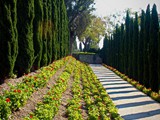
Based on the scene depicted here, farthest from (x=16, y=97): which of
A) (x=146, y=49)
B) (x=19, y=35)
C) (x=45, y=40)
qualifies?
(x=146, y=49)

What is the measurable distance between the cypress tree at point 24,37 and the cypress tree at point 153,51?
723 centimetres

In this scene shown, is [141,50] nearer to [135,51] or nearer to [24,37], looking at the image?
[135,51]

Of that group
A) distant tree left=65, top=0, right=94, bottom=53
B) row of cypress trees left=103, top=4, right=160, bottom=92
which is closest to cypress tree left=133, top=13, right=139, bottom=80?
row of cypress trees left=103, top=4, right=160, bottom=92

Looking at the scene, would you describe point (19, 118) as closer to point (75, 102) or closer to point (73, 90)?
point (75, 102)

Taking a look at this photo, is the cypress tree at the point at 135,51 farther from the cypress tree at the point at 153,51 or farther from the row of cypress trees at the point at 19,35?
the row of cypress trees at the point at 19,35

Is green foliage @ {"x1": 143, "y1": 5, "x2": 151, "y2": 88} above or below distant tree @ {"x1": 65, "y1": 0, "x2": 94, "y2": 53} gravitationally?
below

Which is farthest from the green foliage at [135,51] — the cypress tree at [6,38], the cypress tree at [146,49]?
the cypress tree at [6,38]

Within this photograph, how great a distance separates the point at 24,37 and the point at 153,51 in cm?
776

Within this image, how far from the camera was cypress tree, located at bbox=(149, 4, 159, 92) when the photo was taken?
1334cm

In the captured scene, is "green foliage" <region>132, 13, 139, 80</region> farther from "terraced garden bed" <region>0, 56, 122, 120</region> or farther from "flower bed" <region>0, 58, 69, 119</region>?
"flower bed" <region>0, 58, 69, 119</region>

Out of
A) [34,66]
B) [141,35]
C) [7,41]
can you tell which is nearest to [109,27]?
[141,35]

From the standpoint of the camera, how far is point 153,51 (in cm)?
1367

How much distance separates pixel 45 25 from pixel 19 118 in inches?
360

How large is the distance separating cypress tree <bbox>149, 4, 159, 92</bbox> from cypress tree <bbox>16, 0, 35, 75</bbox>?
723 cm
